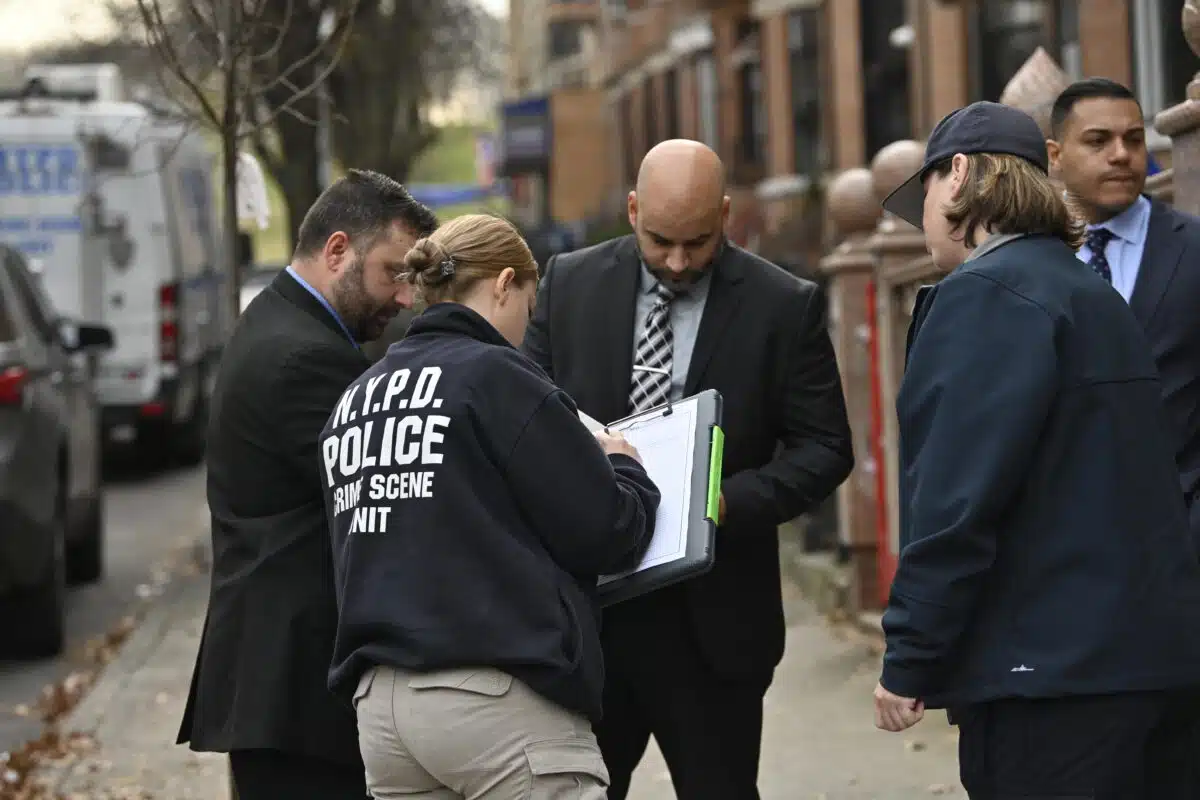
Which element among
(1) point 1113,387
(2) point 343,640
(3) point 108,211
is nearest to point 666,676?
(2) point 343,640

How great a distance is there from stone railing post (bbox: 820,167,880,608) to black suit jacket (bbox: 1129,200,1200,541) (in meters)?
4.68

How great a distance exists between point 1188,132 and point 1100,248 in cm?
115

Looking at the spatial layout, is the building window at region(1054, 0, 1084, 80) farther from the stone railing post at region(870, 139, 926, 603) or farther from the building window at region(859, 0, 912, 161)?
the stone railing post at region(870, 139, 926, 603)

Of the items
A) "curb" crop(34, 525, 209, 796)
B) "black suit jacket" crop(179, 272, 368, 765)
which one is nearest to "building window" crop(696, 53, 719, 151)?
"curb" crop(34, 525, 209, 796)

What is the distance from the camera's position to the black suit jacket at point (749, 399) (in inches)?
184

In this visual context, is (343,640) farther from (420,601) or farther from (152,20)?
(152,20)

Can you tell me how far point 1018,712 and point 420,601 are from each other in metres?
1.02

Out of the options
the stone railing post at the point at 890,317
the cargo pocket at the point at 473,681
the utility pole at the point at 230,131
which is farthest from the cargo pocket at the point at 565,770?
the stone railing post at the point at 890,317

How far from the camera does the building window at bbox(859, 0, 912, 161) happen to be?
21500 mm

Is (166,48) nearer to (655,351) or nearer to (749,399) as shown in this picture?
(655,351)

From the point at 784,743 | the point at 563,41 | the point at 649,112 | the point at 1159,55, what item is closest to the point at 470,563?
the point at 784,743

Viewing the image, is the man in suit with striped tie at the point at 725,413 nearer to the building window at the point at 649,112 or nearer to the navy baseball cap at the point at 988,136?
the navy baseball cap at the point at 988,136

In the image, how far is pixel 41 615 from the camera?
32.3ft

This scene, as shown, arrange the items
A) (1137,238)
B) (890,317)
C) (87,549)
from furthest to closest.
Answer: (87,549) → (890,317) → (1137,238)
